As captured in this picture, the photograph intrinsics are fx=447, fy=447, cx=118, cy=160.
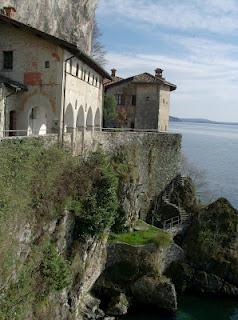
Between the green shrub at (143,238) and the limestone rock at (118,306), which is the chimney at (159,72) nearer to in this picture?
the green shrub at (143,238)

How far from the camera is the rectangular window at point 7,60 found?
1091 inches

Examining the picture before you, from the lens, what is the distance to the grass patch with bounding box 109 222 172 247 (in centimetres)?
3138

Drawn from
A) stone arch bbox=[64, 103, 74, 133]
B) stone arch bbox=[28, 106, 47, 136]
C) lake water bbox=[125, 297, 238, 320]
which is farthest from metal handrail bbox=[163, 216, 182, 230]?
stone arch bbox=[28, 106, 47, 136]

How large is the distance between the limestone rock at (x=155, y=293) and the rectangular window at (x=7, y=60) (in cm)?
1659

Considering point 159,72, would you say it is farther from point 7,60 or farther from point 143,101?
point 7,60

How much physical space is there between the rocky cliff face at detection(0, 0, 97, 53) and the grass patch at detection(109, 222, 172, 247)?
19.8m

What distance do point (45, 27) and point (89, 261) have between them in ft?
84.4

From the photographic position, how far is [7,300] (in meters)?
17.2

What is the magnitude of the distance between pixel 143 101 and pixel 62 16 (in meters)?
12.6

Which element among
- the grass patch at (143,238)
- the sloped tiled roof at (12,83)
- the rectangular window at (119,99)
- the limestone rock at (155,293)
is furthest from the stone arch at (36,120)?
the rectangular window at (119,99)

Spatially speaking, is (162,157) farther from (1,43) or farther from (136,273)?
(1,43)

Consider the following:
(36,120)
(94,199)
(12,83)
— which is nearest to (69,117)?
(36,120)

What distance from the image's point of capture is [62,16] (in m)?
48.0

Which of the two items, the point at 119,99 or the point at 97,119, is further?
the point at 119,99
